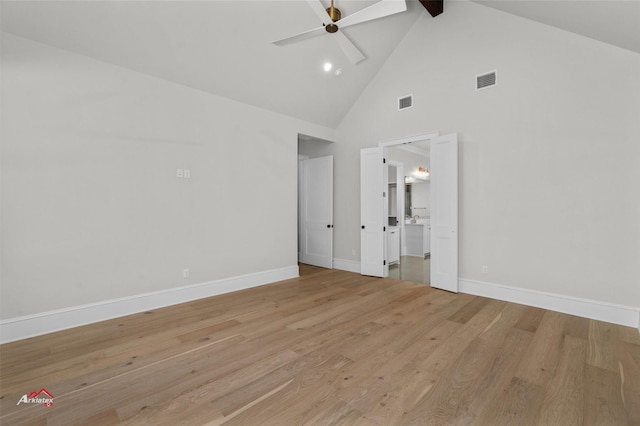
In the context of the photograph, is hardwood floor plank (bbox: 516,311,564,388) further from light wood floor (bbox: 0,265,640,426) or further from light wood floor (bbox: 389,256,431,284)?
light wood floor (bbox: 389,256,431,284)

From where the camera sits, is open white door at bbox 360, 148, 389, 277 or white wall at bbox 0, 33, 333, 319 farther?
open white door at bbox 360, 148, 389, 277

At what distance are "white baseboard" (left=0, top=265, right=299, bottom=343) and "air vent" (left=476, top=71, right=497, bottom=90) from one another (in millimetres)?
4759

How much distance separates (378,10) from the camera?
297 centimetres

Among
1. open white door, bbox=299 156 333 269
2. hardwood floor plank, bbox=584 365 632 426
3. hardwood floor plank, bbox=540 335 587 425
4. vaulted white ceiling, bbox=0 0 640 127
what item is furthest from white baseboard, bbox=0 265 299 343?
hardwood floor plank, bbox=584 365 632 426

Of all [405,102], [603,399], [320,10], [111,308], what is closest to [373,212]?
[405,102]

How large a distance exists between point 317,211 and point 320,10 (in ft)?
13.8

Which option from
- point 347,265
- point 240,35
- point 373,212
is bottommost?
point 347,265

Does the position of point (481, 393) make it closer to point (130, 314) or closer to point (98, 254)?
point (130, 314)

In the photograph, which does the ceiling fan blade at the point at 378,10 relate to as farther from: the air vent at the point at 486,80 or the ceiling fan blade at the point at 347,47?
the air vent at the point at 486,80

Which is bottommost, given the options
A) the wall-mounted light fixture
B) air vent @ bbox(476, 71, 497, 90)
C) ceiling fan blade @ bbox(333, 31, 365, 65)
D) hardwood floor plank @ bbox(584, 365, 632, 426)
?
hardwood floor plank @ bbox(584, 365, 632, 426)

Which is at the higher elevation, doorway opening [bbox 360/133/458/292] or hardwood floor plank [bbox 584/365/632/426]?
doorway opening [bbox 360/133/458/292]

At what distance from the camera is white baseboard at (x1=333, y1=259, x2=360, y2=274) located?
232 inches
